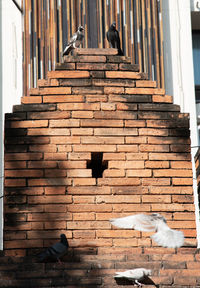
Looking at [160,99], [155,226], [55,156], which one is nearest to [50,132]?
[55,156]

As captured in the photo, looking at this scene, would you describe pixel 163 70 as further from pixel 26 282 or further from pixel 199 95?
pixel 26 282

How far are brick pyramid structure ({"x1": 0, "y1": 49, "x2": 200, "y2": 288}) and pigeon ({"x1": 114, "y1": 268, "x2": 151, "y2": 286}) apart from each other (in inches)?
6.7

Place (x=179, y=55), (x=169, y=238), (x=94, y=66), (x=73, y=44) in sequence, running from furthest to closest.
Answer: (x=179, y=55) → (x=73, y=44) → (x=94, y=66) → (x=169, y=238)

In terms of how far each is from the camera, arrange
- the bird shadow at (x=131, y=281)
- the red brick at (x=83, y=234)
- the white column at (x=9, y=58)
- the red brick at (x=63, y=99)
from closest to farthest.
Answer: the bird shadow at (x=131, y=281) → the red brick at (x=83, y=234) → the red brick at (x=63, y=99) → the white column at (x=9, y=58)

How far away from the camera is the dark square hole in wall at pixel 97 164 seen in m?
9.59

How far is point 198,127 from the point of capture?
17.7 meters

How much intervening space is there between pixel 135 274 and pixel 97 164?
178cm

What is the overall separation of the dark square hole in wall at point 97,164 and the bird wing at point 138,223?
0.92 meters

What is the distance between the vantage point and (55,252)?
8672mm

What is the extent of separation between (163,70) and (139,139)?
721 cm

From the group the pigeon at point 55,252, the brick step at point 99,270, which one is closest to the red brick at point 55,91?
the pigeon at point 55,252

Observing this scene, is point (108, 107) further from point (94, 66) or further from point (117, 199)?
point (117, 199)

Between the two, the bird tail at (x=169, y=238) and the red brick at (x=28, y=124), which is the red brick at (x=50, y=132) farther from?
the bird tail at (x=169, y=238)

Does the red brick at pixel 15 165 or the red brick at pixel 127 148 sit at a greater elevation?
the red brick at pixel 127 148
